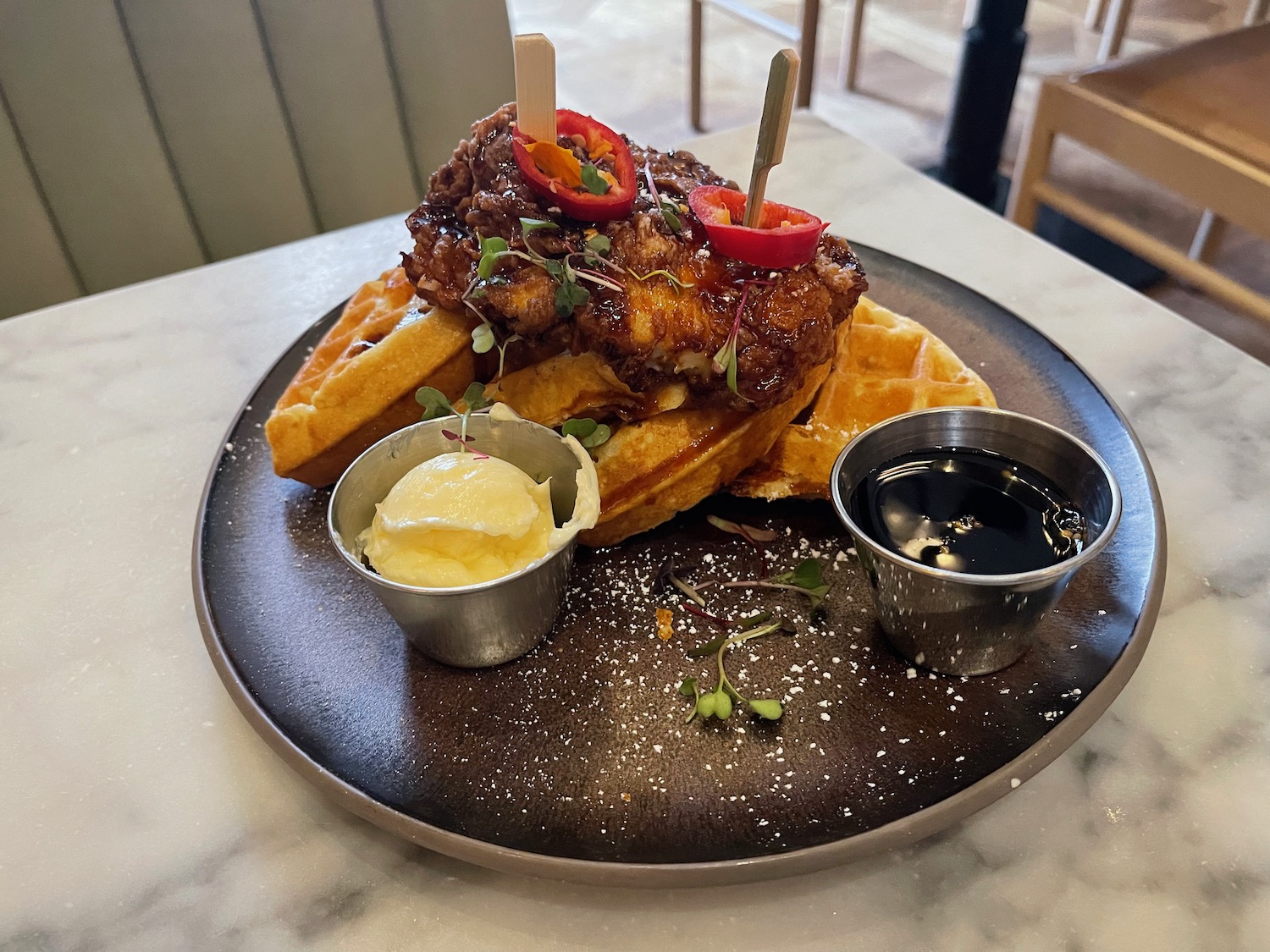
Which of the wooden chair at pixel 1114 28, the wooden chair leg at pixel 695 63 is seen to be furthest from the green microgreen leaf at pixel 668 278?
the wooden chair at pixel 1114 28

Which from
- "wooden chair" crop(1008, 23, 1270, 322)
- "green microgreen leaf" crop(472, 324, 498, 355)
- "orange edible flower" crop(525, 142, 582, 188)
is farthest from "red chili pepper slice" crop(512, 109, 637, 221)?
"wooden chair" crop(1008, 23, 1270, 322)

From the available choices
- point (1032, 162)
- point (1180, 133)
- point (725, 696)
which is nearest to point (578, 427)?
point (725, 696)

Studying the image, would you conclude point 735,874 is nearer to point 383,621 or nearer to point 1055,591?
point 1055,591

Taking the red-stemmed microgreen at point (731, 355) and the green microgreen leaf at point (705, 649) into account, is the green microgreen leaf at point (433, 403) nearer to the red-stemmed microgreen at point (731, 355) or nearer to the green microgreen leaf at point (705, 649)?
the red-stemmed microgreen at point (731, 355)

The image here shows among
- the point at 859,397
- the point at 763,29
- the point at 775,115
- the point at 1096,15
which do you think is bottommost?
the point at 1096,15

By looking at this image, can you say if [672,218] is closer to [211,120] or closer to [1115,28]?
[211,120]

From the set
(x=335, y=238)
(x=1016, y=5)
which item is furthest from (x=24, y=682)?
(x=1016, y=5)
